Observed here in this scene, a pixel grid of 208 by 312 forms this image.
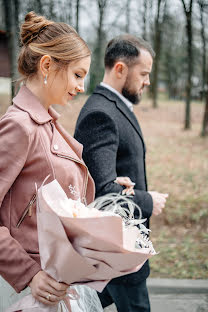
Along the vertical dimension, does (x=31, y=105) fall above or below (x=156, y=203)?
above

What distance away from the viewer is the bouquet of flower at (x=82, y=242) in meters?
1.09

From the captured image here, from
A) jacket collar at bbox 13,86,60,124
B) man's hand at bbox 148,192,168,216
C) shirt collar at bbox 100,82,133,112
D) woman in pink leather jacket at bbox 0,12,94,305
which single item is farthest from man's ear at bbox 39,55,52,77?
man's hand at bbox 148,192,168,216

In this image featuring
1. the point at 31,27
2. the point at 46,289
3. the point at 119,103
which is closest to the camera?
the point at 46,289

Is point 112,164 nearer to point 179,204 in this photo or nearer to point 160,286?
point 160,286

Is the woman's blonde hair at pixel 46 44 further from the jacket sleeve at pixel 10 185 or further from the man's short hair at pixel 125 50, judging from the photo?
the man's short hair at pixel 125 50

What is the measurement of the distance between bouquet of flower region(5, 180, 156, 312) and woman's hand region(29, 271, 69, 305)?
0.03 m

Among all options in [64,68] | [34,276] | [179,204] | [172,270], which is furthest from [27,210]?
[179,204]

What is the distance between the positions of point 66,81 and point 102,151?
0.65 m

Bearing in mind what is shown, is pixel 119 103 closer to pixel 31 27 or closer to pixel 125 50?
pixel 125 50

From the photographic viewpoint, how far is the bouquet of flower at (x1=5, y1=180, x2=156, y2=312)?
1.09 metres

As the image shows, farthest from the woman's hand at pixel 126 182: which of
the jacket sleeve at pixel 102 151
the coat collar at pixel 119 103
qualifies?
the coat collar at pixel 119 103

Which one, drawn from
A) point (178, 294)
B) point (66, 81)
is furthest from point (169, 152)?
point (66, 81)

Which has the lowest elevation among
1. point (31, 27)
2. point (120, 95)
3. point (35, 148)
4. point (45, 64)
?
point (120, 95)

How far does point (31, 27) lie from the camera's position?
149 cm
